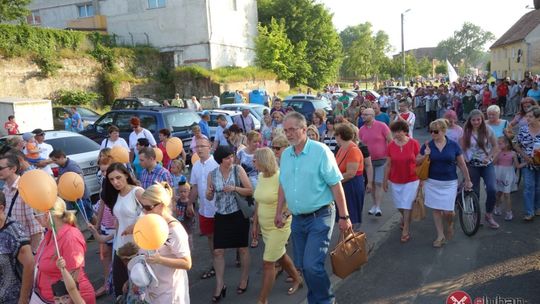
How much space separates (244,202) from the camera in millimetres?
5066

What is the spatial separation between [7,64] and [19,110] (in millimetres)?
8435

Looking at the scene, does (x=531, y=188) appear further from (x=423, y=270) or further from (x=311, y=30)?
(x=311, y=30)

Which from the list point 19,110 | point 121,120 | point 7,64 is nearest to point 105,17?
point 7,64

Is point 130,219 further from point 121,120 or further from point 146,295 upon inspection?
point 121,120

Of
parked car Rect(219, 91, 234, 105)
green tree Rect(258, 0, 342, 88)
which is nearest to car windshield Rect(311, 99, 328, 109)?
parked car Rect(219, 91, 234, 105)

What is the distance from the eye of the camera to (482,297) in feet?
15.3

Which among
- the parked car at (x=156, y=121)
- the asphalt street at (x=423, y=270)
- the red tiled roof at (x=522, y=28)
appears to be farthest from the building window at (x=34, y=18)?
the red tiled roof at (x=522, y=28)

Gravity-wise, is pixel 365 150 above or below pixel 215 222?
above

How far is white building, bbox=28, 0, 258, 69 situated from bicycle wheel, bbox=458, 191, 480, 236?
28.9m

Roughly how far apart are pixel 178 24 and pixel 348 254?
32.1 meters

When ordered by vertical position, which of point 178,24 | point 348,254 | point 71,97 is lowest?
point 348,254

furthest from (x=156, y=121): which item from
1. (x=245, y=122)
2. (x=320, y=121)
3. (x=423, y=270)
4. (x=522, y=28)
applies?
(x=522, y=28)

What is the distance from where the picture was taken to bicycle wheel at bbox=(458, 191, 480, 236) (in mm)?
6371

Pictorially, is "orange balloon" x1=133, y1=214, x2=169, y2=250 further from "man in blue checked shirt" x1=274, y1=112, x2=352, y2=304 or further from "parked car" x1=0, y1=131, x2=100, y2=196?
"parked car" x1=0, y1=131, x2=100, y2=196
